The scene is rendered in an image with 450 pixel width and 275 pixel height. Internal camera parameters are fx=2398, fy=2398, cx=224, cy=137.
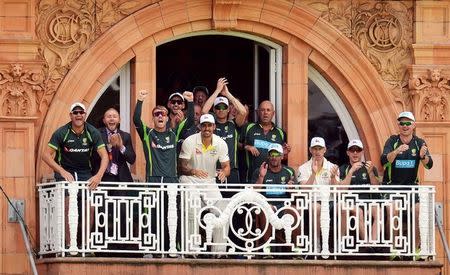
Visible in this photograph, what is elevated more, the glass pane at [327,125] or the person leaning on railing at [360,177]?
the glass pane at [327,125]

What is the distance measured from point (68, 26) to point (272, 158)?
12.2 feet

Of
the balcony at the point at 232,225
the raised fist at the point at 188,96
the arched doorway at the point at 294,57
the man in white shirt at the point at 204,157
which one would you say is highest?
the arched doorway at the point at 294,57

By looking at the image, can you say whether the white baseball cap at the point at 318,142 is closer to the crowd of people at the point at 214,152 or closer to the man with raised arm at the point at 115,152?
the crowd of people at the point at 214,152

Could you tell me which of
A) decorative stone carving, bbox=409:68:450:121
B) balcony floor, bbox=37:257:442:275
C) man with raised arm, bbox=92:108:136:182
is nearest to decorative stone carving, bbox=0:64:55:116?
man with raised arm, bbox=92:108:136:182

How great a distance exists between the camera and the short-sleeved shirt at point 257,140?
3569cm

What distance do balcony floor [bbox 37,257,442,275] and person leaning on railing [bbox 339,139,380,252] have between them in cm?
53

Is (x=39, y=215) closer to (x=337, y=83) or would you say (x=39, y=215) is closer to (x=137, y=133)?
(x=137, y=133)

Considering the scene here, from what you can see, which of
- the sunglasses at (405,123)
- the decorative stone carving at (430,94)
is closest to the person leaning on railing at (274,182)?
the sunglasses at (405,123)

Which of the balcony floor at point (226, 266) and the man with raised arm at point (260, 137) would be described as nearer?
the balcony floor at point (226, 266)

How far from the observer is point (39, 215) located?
115 feet

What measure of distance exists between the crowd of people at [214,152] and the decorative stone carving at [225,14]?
3.38 ft

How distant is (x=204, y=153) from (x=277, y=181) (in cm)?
116

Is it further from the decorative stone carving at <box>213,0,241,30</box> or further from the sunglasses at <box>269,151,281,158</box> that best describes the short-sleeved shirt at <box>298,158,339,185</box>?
the decorative stone carving at <box>213,0,241,30</box>

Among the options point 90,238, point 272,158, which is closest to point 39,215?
point 90,238
